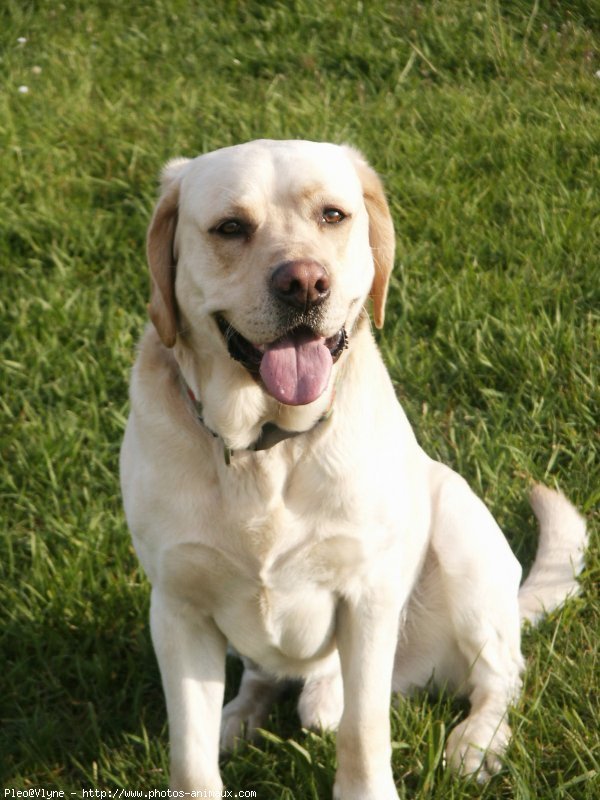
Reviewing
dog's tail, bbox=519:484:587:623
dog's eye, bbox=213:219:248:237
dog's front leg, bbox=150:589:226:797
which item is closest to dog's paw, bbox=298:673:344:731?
dog's front leg, bbox=150:589:226:797

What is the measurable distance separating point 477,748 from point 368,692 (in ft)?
1.30

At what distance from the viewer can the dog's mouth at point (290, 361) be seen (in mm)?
2545

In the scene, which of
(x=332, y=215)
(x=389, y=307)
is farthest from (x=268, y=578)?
(x=389, y=307)

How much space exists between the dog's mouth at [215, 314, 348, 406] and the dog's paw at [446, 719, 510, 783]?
1083mm

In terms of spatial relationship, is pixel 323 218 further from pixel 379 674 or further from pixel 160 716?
pixel 160 716

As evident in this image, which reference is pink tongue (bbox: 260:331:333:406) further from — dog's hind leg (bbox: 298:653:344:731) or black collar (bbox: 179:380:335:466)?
dog's hind leg (bbox: 298:653:344:731)

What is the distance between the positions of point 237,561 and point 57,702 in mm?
1030

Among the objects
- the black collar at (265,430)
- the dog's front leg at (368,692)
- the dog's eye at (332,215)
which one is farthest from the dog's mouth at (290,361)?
the dog's front leg at (368,692)

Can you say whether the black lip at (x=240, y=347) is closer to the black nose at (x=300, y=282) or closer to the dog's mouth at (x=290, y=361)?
the dog's mouth at (x=290, y=361)

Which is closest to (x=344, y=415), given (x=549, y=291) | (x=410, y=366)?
(x=410, y=366)

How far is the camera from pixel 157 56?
601 centimetres

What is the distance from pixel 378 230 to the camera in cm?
286

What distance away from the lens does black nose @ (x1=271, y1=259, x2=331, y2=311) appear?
8.07ft

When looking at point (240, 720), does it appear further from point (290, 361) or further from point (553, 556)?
point (290, 361)
